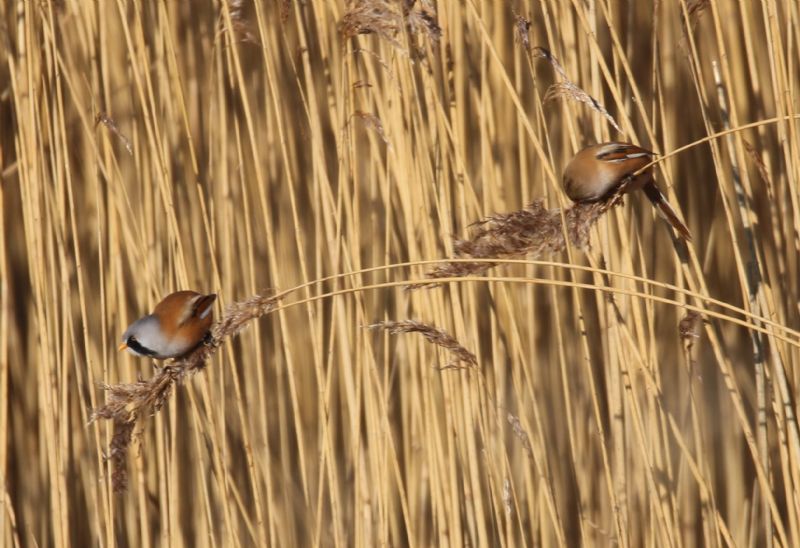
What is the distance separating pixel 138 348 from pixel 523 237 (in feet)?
1.79

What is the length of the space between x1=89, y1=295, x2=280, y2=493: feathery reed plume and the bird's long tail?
1.50 feet

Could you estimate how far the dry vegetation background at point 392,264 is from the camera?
1122 mm

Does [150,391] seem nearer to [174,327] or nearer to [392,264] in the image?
[174,327]

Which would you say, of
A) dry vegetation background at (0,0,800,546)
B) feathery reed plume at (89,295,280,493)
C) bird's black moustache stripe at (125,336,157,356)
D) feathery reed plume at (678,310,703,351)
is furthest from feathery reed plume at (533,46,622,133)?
bird's black moustache stripe at (125,336,157,356)

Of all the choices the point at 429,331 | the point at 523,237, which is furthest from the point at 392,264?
the point at 523,237

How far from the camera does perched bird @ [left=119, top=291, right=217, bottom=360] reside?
1082mm

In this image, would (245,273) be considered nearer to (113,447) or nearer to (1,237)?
(1,237)

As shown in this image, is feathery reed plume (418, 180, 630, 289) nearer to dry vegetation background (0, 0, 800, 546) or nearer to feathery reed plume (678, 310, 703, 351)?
dry vegetation background (0, 0, 800, 546)

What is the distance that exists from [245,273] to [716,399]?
151cm

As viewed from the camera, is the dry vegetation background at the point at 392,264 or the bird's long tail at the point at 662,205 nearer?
the bird's long tail at the point at 662,205

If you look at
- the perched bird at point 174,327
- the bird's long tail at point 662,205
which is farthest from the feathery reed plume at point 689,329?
the perched bird at point 174,327

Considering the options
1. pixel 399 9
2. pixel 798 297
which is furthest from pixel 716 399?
pixel 399 9

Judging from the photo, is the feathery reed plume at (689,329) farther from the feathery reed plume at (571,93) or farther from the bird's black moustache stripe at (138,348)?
the bird's black moustache stripe at (138,348)

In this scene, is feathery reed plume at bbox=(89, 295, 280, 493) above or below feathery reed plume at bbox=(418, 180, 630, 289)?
below
